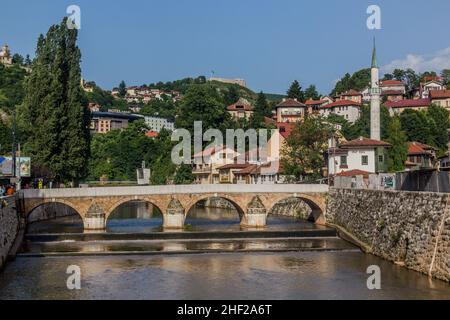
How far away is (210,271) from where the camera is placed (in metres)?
39.7

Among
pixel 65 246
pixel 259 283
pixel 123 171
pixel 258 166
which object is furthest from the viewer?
pixel 123 171

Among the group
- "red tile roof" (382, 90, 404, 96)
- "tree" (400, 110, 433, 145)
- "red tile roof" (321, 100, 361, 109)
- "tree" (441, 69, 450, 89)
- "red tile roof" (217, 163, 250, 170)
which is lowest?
"red tile roof" (217, 163, 250, 170)

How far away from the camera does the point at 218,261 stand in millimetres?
43500

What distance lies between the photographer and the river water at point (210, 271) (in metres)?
33.2

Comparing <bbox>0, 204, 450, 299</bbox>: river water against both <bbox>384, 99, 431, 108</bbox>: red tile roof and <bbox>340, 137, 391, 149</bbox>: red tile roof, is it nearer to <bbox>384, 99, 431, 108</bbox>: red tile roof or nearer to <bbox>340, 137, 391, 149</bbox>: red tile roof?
<bbox>340, 137, 391, 149</bbox>: red tile roof

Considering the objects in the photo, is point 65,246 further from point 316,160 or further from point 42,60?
point 316,160

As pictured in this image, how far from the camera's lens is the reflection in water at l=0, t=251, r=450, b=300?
32.9m

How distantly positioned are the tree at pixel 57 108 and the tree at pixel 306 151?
26.0 metres

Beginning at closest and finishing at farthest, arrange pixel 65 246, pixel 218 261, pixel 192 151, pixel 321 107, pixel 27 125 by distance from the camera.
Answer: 1. pixel 218 261
2. pixel 65 246
3. pixel 27 125
4. pixel 192 151
5. pixel 321 107

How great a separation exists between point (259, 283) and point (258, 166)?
182ft

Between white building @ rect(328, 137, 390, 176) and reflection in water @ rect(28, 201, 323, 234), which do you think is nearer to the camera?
reflection in water @ rect(28, 201, 323, 234)

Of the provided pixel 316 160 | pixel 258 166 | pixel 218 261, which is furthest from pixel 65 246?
pixel 258 166

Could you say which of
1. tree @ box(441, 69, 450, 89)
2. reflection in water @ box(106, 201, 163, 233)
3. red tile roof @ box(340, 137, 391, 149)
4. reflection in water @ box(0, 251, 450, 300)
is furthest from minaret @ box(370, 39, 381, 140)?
tree @ box(441, 69, 450, 89)

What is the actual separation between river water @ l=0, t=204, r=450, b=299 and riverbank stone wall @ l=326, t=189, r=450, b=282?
0.93 m
